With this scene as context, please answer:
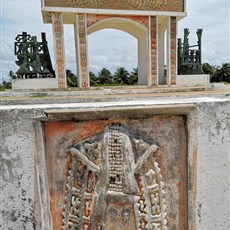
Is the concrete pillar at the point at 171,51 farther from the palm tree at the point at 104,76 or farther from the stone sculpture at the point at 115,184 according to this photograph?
the palm tree at the point at 104,76

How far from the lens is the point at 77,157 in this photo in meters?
1.75

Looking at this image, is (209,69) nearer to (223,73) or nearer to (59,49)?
(223,73)

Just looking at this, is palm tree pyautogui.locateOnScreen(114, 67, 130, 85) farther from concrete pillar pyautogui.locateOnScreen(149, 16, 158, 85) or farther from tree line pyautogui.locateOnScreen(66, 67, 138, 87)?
concrete pillar pyautogui.locateOnScreen(149, 16, 158, 85)

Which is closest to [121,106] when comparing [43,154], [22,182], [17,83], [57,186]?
[43,154]

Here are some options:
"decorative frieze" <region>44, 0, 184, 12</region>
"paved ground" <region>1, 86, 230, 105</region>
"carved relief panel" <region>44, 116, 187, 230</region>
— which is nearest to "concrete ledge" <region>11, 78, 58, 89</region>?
"paved ground" <region>1, 86, 230, 105</region>

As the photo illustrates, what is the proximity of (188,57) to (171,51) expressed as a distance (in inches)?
35.8

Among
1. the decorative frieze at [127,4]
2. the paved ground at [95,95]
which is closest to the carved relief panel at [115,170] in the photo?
the paved ground at [95,95]

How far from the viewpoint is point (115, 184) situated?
174 centimetres

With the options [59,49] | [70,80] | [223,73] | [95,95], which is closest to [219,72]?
[223,73]

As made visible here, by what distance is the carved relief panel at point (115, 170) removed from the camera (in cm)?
172

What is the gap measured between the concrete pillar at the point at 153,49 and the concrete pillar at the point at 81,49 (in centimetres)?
227

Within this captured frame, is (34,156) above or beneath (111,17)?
beneath

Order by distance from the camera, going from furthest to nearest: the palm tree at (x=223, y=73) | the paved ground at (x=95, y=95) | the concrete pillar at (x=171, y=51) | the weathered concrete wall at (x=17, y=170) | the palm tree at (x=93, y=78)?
the palm tree at (x=93, y=78), the palm tree at (x=223, y=73), the concrete pillar at (x=171, y=51), the paved ground at (x=95, y=95), the weathered concrete wall at (x=17, y=170)

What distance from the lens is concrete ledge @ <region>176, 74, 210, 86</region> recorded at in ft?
28.5
